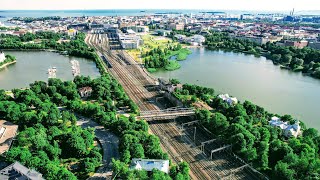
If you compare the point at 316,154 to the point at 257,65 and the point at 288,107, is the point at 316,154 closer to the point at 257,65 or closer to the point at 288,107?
the point at 288,107

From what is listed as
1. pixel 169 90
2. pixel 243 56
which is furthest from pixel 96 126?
pixel 243 56

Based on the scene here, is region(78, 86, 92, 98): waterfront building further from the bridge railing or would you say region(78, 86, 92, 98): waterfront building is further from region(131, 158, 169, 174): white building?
region(131, 158, 169, 174): white building

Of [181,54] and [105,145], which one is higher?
[181,54]

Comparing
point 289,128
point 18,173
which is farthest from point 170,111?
point 18,173

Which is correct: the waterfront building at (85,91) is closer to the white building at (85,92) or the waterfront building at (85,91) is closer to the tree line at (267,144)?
the white building at (85,92)

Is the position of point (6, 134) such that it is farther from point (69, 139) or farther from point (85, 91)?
point (85, 91)

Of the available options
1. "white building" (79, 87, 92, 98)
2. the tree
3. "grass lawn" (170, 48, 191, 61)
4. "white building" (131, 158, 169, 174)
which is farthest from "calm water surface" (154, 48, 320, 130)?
"white building" (131, 158, 169, 174)
